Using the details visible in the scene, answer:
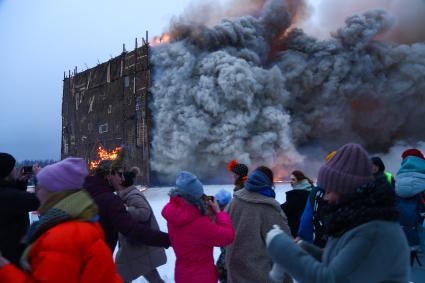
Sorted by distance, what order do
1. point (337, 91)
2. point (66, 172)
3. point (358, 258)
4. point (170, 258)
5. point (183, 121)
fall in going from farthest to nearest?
point (337, 91), point (183, 121), point (170, 258), point (66, 172), point (358, 258)

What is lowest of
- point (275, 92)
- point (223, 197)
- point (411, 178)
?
point (223, 197)

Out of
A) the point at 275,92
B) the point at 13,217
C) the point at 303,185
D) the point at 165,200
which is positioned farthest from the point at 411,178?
the point at 275,92

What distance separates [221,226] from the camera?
10.2 feet

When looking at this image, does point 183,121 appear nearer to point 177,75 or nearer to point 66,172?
point 177,75

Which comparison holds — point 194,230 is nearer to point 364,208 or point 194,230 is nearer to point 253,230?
point 253,230

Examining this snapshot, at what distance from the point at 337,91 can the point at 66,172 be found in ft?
78.6

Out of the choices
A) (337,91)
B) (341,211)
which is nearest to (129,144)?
(337,91)

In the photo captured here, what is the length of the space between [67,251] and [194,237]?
1.49 metres

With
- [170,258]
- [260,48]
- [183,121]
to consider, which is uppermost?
[260,48]

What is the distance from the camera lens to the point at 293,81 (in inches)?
963

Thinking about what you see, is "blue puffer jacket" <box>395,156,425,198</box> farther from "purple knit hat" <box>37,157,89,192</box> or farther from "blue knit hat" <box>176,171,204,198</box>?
"purple knit hat" <box>37,157,89,192</box>

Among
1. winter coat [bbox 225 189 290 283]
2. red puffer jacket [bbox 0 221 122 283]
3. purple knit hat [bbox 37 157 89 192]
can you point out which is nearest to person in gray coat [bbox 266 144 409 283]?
red puffer jacket [bbox 0 221 122 283]

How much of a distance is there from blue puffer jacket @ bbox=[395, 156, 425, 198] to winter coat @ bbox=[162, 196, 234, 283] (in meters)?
1.88

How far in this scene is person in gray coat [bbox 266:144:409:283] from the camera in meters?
1.67
